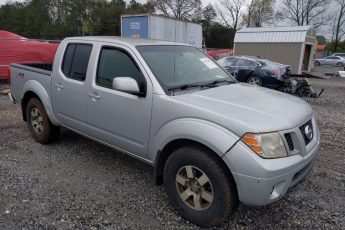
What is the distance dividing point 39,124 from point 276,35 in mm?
22763

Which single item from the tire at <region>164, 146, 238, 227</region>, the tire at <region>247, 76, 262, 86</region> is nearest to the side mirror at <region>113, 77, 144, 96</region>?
the tire at <region>164, 146, 238, 227</region>

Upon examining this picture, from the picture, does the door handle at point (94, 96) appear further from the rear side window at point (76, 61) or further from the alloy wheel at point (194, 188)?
the alloy wheel at point (194, 188)

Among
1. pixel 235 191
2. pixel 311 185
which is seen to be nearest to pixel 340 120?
pixel 311 185

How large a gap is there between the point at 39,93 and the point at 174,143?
9.00 ft

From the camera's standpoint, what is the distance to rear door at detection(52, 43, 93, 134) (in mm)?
4230

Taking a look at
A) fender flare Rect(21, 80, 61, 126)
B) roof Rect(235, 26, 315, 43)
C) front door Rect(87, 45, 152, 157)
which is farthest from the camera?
roof Rect(235, 26, 315, 43)

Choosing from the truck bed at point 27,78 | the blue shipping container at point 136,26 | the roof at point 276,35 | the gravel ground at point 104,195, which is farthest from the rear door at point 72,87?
the roof at point 276,35

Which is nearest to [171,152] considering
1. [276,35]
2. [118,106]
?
[118,106]

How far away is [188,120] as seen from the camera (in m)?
3.05

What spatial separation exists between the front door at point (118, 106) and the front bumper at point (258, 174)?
1.11 meters

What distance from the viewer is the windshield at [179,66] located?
3559mm

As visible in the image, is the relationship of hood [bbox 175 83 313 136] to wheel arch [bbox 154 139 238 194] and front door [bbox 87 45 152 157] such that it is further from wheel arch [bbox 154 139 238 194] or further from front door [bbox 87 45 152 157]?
front door [bbox 87 45 152 157]

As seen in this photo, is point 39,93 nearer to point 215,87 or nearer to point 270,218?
point 215,87

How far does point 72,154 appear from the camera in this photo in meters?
5.00
